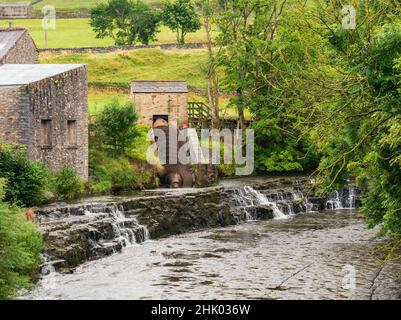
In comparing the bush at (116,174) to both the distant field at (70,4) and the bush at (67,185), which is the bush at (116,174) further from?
the distant field at (70,4)

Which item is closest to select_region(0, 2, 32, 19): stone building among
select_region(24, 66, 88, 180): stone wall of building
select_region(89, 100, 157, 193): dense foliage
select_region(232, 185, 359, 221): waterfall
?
select_region(89, 100, 157, 193): dense foliage

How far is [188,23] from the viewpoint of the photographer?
89.9m

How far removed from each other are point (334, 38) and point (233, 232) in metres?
15.6

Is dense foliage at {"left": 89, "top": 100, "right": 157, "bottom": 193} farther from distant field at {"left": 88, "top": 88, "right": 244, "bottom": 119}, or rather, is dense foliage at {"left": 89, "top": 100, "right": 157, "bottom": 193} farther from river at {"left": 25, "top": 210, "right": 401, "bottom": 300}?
distant field at {"left": 88, "top": 88, "right": 244, "bottom": 119}

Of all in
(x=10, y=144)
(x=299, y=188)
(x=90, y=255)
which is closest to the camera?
(x=90, y=255)

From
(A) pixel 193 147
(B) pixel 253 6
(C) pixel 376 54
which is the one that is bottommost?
(A) pixel 193 147

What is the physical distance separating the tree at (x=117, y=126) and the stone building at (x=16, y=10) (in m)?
68.8

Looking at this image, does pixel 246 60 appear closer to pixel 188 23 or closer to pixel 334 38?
pixel 334 38

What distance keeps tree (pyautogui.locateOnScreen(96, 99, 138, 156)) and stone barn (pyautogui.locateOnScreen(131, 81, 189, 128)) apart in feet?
29.7

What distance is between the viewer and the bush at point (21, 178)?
122 feet

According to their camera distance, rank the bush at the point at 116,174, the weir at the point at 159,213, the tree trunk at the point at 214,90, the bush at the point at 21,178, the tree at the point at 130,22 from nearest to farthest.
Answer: the weir at the point at 159,213
the bush at the point at 21,178
the bush at the point at 116,174
the tree trunk at the point at 214,90
the tree at the point at 130,22

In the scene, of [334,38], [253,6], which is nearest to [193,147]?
[253,6]

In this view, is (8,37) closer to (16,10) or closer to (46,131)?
(46,131)

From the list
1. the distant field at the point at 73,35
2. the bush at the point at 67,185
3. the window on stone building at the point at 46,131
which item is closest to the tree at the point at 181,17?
the distant field at the point at 73,35
